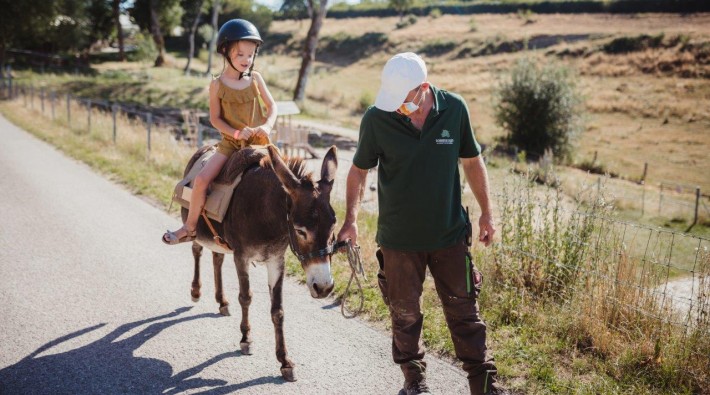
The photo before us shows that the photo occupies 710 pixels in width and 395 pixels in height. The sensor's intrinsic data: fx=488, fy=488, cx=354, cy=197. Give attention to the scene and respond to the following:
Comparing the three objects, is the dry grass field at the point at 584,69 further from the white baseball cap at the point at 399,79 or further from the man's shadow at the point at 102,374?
the man's shadow at the point at 102,374

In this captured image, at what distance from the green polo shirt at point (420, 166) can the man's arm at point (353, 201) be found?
0.08m

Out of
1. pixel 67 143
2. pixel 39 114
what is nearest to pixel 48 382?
pixel 67 143

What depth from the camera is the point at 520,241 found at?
18.6 ft

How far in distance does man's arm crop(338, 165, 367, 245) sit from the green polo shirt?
81 millimetres

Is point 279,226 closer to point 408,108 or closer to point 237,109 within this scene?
point 237,109

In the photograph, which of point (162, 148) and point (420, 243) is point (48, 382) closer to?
point (420, 243)

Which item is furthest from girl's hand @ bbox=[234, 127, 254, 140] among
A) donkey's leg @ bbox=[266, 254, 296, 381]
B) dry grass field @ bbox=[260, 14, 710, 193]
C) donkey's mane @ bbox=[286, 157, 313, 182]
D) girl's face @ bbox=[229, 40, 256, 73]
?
dry grass field @ bbox=[260, 14, 710, 193]

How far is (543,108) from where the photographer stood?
24812mm

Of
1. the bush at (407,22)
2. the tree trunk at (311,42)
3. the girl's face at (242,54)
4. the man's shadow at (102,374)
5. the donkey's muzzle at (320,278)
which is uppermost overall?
the bush at (407,22)

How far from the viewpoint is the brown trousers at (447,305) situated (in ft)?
11.0

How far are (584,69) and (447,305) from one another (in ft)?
165

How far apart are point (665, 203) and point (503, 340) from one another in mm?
15621

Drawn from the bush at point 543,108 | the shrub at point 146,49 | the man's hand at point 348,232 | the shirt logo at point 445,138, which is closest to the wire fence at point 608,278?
the shirt logo at point 445,138

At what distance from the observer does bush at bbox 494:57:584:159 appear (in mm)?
24703
